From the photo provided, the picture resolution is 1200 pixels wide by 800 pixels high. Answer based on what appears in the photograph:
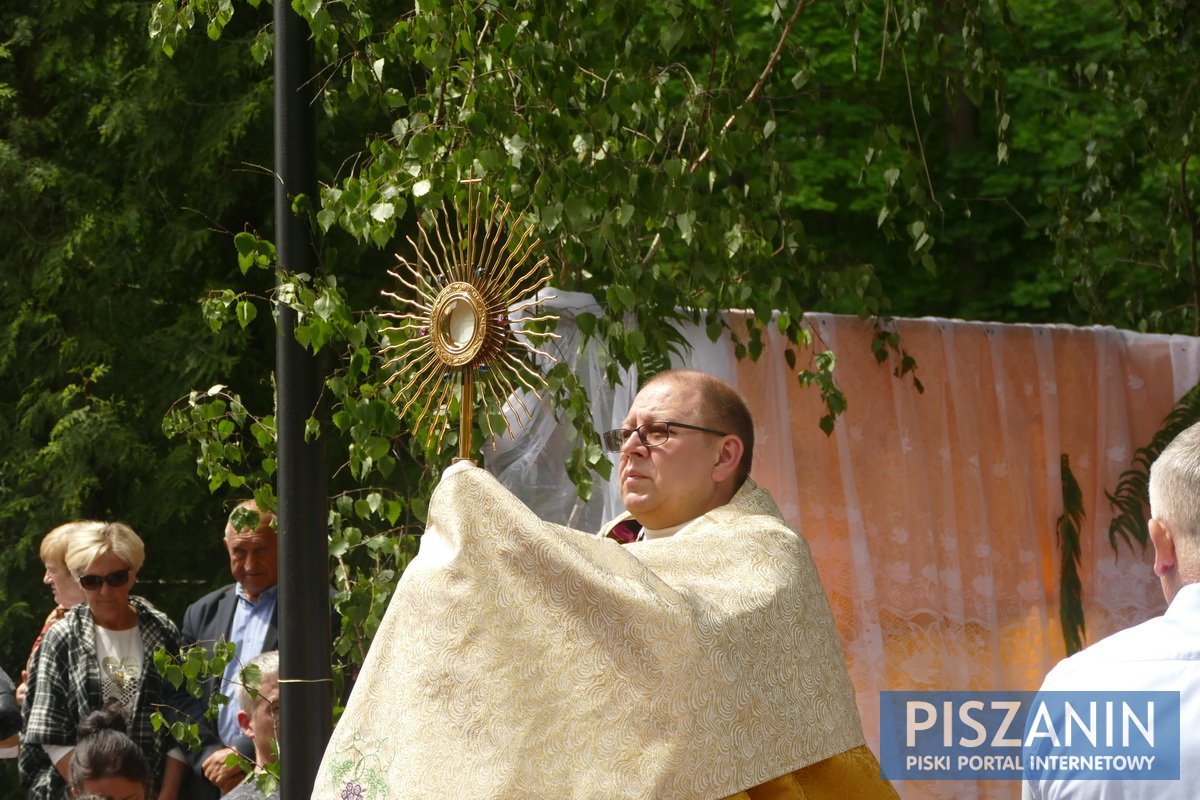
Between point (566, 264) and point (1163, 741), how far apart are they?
95.7 inches

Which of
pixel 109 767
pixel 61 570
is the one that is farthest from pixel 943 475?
pixel 61 570

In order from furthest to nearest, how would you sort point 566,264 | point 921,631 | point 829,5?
point 829,5 < point 921,631 < point 566,264

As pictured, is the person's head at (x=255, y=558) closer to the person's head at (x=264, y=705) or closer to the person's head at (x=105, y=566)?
the person's head at (x=105, y=566)

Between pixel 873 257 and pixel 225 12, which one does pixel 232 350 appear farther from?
pixel 873 257

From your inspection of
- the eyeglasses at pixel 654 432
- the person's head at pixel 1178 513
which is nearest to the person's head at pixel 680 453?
the eyeglasses at pixel 654 432

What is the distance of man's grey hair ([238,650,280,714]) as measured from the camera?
14.2 ft

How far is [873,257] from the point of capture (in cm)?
1067

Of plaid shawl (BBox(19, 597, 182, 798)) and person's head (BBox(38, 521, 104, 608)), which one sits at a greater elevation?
person's head (BBox(38, 521, 104, 608))

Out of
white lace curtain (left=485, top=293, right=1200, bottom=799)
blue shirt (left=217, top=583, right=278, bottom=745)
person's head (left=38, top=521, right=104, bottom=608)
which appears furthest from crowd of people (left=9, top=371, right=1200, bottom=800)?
person's head (left=38, top=521, right=104, bottom=608)

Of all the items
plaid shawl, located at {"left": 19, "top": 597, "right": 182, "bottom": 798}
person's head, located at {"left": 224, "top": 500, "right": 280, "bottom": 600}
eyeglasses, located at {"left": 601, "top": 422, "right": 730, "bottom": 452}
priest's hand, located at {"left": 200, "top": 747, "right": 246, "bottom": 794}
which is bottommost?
priest's hand, located at {"left": 200, "top": 747, "right": 246, "bottom": 794}

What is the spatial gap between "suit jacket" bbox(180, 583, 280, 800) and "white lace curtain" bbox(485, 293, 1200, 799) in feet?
4.49

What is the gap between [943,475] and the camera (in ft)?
16.5

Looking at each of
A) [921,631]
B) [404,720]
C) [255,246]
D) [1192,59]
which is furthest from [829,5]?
[404,720]

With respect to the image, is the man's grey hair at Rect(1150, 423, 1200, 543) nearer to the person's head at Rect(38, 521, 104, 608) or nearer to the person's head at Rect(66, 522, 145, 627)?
the person's head at Rect(66, 522, 145, 627)
